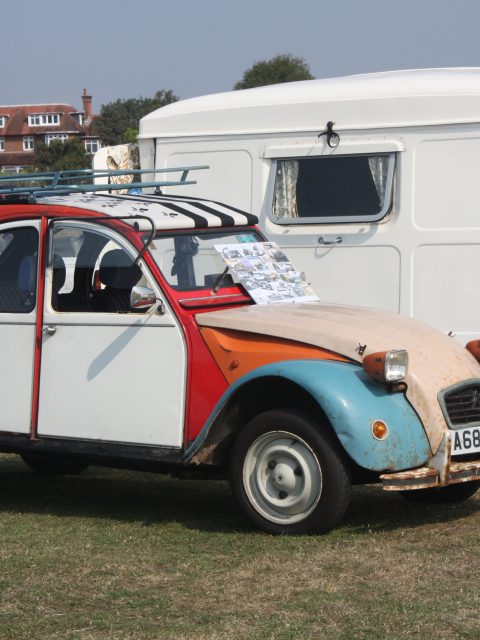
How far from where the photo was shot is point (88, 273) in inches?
303

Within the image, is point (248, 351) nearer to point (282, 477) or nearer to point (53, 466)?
point (282, 477)

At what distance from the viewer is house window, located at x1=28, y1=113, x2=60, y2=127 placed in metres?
121

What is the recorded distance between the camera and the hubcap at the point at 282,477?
22.2 feet

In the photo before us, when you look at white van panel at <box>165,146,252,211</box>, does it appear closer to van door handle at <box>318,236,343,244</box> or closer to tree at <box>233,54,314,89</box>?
van door handle at <box>318,236,343,244</box>

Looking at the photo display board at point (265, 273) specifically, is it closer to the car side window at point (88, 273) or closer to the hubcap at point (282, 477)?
the car side window at point (88, 273)

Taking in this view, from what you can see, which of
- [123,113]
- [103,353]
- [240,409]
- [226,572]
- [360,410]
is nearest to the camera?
[226,572]

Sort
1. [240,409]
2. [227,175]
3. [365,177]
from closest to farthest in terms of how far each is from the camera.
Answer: [240,409]
[365,177]
[227,175]

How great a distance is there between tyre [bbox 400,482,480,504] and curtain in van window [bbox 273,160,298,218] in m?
2.83

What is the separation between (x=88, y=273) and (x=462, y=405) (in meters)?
2.39

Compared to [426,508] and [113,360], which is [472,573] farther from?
[113,360]

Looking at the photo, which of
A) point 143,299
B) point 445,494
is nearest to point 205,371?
point 143,299

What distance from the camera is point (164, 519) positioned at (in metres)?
7.59

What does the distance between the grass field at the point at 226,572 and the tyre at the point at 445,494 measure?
71mm

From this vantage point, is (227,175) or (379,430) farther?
(227,175)
